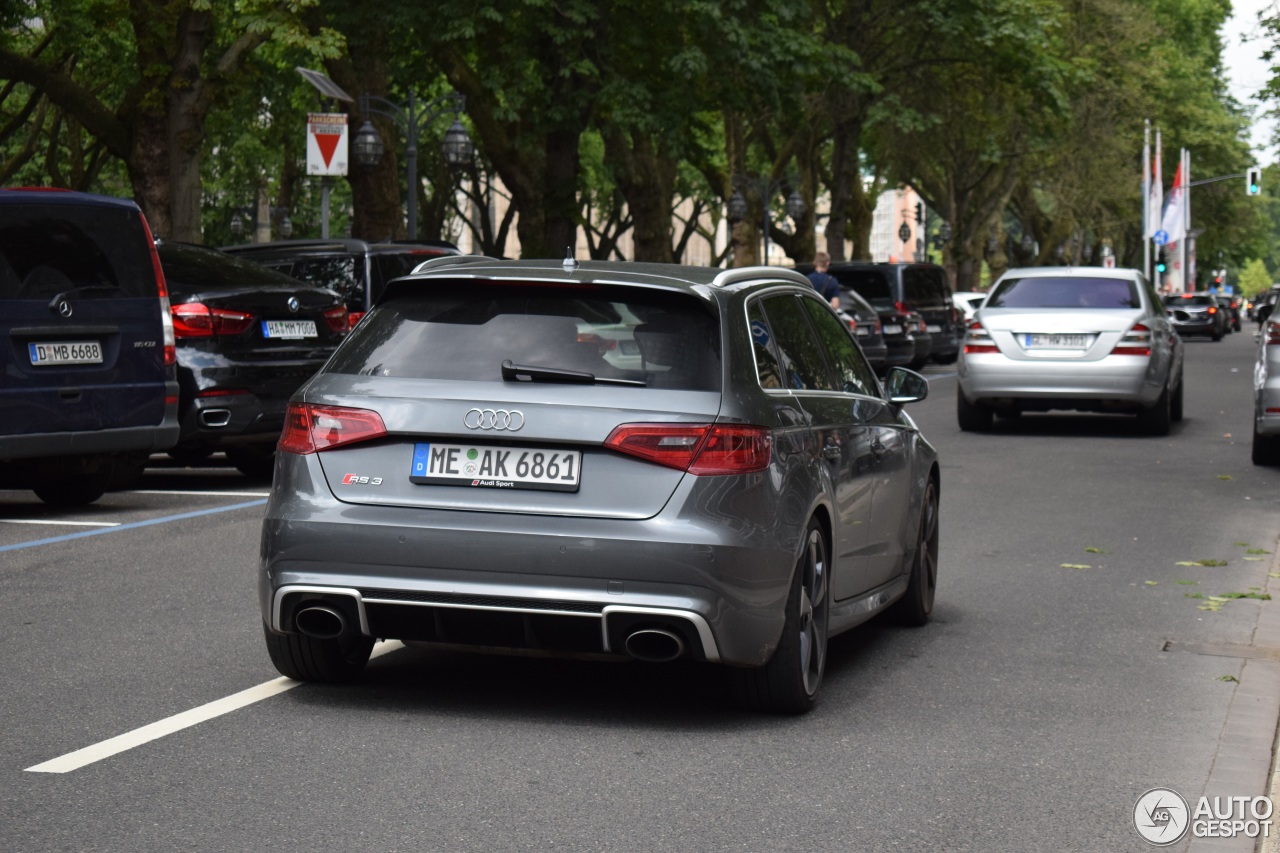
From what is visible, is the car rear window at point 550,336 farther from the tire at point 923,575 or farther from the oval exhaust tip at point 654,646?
the tire at point 923,575

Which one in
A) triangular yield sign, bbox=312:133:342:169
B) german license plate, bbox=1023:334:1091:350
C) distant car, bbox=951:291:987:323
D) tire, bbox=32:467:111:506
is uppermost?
triangular yield sign, bbox=312:133:342:169

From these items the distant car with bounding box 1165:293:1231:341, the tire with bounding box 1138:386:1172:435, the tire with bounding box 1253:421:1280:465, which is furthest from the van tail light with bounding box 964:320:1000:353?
the distant car with bounding box 1165:293:1231:341

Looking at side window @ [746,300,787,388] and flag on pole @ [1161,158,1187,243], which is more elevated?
side window @ [746,300,787,388]

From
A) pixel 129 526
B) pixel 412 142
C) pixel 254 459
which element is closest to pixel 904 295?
pixel 412 142

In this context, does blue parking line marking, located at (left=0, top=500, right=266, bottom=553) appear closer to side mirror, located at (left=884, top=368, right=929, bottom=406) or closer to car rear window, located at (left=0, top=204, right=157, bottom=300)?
car rear window, located at (left=0, top=204, right=157, bottom=300)

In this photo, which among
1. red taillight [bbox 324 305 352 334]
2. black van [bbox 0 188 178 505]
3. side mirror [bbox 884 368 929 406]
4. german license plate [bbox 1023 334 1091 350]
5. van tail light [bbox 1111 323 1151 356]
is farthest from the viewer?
german license plate [bbox 1023 334 1091 350]

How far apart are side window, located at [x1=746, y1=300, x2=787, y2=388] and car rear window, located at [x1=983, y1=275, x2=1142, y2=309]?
1328 centimetres

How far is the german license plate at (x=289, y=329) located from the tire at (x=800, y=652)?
753cm

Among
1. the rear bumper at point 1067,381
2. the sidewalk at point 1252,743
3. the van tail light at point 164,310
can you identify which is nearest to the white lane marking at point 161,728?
the sidewalk at point 1252,743

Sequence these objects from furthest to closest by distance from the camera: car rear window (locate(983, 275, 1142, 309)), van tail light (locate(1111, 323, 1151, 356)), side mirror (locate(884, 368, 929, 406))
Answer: car rear window (locate(983, 275, 1142, 309))
van tail light (locate(1111, 323, 1151, 356))
side mirror (locate(884, 368, 929, 406))

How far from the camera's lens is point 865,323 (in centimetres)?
2905

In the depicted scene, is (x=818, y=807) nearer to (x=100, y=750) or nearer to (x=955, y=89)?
(x=100, y=750)

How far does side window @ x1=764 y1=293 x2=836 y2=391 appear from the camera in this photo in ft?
22.3

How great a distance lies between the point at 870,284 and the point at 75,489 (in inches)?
865
